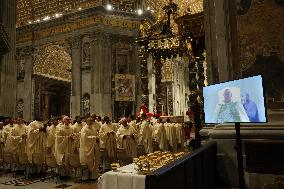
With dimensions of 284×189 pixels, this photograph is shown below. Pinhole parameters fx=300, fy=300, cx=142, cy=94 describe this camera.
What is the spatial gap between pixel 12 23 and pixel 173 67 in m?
14.6

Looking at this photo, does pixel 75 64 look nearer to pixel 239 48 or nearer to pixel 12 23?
pixel 12 23

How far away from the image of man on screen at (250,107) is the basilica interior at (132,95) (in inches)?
4.6

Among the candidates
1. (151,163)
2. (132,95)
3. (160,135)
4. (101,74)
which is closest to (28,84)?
(101,74)

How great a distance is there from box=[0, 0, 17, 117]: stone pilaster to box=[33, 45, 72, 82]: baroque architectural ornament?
9728 millimetres

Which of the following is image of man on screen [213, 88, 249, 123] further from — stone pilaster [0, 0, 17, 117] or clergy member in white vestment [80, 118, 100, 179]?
stone pilaster [0, 0, 17, 117]

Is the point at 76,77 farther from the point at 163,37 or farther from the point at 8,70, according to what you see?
the point at 163,37

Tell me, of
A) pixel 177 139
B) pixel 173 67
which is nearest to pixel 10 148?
pixel 177 139

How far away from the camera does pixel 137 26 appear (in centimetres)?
2211

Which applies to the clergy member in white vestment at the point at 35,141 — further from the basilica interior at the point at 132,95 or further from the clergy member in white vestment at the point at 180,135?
the clergy member in white vestment at the point at 180,135

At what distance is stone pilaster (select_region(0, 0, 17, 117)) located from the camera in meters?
13.3

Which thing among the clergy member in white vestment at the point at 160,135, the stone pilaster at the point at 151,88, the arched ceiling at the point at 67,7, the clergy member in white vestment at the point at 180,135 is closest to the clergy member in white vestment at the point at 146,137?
the clergy member in white vestment at the point at 160,135

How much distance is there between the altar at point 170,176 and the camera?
92.2 inches

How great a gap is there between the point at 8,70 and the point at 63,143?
7239 mm

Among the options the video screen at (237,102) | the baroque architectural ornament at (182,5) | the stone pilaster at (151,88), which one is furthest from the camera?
the stone pilaster at (151,88)
